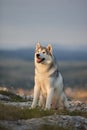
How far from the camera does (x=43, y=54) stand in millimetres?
25328

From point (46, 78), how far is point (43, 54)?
42.7 inches

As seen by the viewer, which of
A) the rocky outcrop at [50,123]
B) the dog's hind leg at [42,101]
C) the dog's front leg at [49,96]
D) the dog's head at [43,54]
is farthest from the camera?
the dog's hind leg at [42,101]

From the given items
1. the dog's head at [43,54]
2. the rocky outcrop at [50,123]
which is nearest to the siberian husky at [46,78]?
the dog's head at [43,54]

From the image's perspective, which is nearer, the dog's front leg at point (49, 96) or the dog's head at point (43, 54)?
the dog's head at point (43, 54)

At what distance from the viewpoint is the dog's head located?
2517 centimetres

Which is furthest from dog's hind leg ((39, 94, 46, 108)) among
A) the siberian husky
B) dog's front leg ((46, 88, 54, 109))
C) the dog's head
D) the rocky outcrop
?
the rocky outcrop

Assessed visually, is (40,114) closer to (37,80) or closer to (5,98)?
(37,80)

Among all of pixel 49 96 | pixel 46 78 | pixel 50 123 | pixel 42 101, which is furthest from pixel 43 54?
pixel 50 123

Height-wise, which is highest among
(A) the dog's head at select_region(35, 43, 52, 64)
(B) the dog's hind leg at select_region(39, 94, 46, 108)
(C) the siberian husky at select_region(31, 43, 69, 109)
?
(A) the dog's head at select_region(35, 43, 52, 64)

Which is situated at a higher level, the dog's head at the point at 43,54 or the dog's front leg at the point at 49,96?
the dog's head at the point at 43,54

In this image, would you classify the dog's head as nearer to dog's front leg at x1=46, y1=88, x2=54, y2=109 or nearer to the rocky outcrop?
dog's front leg at x1=46, y1=88, x2=54, y2=109

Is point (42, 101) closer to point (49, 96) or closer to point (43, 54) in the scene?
point (49, 96)

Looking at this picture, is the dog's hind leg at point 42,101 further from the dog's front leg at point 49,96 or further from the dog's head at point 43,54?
the dog's head at point 43,54

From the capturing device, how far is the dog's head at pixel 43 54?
2517 cm
